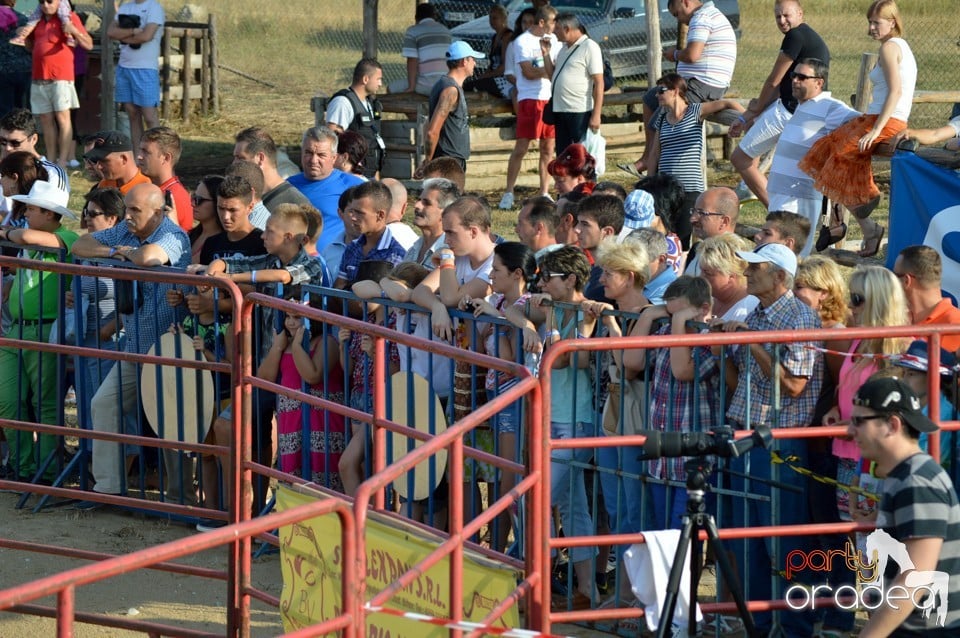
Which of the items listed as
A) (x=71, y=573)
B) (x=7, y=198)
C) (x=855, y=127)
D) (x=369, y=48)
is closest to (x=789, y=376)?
(x=71, y=573)

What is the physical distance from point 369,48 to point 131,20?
291 cm

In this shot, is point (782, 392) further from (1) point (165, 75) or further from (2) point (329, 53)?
(2) point (329, 53)

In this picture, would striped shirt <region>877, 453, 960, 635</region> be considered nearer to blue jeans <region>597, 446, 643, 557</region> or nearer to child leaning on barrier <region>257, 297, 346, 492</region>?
blue jeans <region>597, 446, 643, 557</region>

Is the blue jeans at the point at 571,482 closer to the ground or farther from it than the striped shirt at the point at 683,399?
closer to the ground

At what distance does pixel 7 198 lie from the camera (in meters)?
9.66

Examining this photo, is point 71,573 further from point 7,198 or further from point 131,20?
point 131,20

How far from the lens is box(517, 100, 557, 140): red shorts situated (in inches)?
577

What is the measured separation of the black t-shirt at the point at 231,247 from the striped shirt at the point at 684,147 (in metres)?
4.04

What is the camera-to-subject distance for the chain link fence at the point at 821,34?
21141mm

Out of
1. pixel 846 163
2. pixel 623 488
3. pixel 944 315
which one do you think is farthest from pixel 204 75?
pixel 944 315

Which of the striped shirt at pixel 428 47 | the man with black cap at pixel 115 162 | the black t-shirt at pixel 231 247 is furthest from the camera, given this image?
the striped shirt at pixel 428 47

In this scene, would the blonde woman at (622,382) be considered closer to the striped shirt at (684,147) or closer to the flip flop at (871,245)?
the striped shirt at (684,147)

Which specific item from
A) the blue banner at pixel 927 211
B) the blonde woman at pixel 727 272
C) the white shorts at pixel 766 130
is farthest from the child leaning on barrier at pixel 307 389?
the white shorts at pixel 766 130

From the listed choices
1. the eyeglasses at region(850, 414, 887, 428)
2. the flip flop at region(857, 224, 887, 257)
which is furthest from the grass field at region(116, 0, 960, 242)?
the eyeglasses at region(850, 414, 887, 428)
